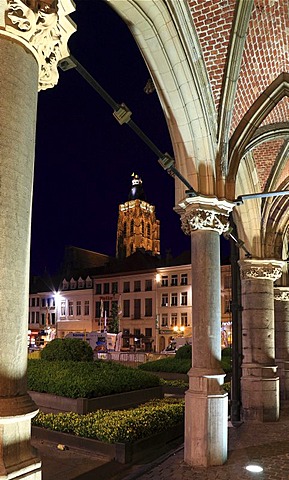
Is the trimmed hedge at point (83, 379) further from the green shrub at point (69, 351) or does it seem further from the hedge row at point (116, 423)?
the hedge row at point (116, 423)

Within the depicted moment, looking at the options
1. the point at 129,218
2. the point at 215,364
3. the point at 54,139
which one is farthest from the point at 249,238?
the point at 129,218

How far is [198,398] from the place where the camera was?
7652 millimetres

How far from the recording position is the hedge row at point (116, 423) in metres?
7.80

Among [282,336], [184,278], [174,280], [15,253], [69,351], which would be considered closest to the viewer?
[15,253]

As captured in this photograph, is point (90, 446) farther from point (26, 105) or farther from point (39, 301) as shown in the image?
point (39, 301)

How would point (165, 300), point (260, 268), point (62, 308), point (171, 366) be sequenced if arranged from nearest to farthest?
point (260, 268)
point (171, 366)
point (165, 300)
point (62, 308)

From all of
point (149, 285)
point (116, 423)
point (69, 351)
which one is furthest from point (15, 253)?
point (149, 285)

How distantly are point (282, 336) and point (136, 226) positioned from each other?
70614 mm

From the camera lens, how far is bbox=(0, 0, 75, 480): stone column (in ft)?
9.90

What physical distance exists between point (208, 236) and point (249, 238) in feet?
14.0

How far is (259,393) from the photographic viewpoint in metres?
11.4

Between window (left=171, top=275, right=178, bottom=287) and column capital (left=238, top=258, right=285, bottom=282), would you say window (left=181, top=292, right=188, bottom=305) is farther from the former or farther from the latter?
column capital (left=238, top=258, right=285, bottom=282)

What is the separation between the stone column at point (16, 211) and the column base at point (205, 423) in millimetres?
4819

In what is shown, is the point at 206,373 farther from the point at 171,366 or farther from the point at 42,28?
the point at 171,366
